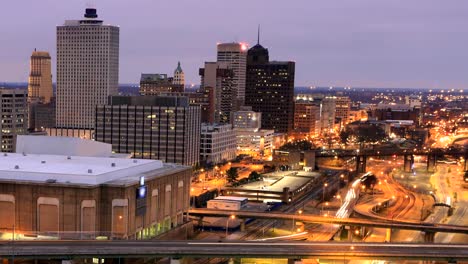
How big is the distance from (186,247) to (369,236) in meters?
37.7

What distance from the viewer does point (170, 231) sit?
58.5m

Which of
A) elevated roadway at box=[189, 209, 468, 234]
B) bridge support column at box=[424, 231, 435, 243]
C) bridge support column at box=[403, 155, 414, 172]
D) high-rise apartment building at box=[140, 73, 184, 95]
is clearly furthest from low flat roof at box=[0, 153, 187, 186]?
high-rise apartment building at box=[140, 73, 184, 95]

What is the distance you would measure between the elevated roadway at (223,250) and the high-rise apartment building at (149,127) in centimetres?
6886

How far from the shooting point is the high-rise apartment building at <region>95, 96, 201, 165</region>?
371 ft

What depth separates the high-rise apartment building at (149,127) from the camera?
113188 mm

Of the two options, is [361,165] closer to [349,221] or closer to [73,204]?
[349,221]

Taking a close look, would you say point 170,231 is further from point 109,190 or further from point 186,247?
point 186,247

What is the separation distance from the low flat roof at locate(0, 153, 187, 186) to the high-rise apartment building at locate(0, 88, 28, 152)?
6470 centimetres

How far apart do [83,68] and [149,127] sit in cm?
7932

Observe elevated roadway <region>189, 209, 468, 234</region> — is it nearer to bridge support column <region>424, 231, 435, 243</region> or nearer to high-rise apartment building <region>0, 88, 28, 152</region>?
bridge support column <region>424, 231, 435, 243</region>

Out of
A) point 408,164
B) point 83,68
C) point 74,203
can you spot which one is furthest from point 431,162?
Answer: point 74,203

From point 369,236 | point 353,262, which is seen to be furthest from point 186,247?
point 369,236

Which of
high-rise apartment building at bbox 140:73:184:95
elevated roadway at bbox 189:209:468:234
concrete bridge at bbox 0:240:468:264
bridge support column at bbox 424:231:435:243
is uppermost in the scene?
high-rise apartment building at bbox 140:73:184:95

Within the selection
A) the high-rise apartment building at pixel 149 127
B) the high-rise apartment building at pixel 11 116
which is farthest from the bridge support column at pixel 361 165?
the high-rise apartment building at pixel 11 116
